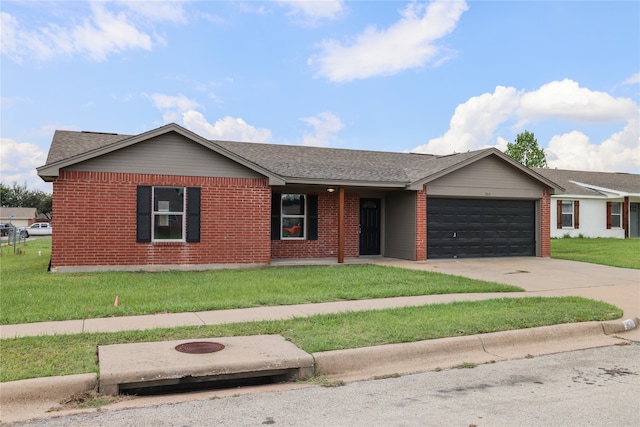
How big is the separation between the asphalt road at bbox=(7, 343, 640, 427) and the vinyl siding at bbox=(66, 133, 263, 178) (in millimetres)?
10167

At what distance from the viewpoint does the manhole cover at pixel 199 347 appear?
6.34 m

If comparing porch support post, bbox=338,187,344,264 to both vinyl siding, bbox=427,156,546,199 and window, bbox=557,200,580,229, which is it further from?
window, bbox=557,200,580,229

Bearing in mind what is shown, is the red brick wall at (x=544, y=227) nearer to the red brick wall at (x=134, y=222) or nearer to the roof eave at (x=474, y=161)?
the roof eave at (x=474, y=161)

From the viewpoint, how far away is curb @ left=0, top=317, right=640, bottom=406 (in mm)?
5160

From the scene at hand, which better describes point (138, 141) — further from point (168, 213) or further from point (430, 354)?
point (430, 354)

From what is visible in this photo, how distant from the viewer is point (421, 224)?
1786 cm

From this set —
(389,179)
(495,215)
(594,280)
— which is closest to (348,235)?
(389,179)

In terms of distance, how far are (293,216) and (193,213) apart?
162 inches

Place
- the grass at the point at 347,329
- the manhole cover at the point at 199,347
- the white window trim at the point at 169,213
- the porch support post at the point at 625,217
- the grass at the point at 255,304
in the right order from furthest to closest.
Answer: the porch support post at the point at 625,217, the white window trim at the point at 169,213, the grass at the point at 255,304, the manhole cover at the point at 199,347, the grass at the point at 347,329

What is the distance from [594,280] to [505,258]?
574 centimetres

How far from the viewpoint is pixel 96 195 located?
14.1 m

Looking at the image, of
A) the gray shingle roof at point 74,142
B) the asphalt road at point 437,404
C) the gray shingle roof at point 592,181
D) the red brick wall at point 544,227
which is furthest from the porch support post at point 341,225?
the gray shingle roof at point 592,181

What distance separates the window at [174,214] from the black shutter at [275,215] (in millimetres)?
3284

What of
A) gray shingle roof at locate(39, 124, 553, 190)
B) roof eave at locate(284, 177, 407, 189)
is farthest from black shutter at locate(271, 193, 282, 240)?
roof eave at locate(284, 177, 407, 189)
